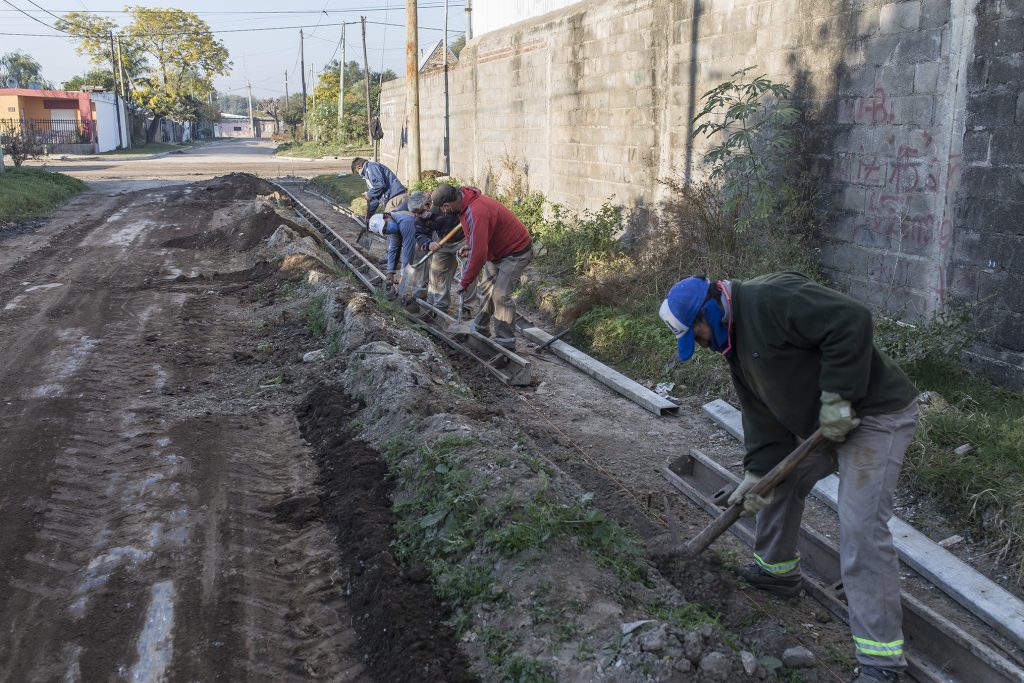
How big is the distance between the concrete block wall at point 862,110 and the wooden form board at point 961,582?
2197 mm

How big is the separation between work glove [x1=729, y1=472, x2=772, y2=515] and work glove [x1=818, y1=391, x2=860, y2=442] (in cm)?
54

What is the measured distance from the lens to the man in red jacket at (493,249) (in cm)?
839

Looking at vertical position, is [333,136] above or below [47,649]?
above

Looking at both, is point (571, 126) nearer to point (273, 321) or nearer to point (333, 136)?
point (273, 321)

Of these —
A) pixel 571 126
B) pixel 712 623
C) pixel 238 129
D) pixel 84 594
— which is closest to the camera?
pixel 712 623

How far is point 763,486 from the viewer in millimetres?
3902

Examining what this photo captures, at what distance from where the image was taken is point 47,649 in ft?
12.3

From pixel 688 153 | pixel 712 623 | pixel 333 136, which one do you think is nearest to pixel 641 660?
pixel 712 623

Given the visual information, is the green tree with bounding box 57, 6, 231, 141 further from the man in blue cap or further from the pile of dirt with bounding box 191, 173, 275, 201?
the man in blue cap

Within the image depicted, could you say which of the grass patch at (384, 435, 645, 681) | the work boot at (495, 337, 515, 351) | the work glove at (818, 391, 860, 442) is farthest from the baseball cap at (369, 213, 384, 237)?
the work glove at (818, 391, 860, 442)

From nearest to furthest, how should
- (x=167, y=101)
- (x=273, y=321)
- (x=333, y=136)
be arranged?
(x=273, y=321) → (x=333, y=136) → (x=167, y=101)

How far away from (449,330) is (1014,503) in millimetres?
6318

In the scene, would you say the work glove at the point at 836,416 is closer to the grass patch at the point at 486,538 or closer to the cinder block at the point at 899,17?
the grass patch at the point at 486,538

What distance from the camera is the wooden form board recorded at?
13.5 ft
